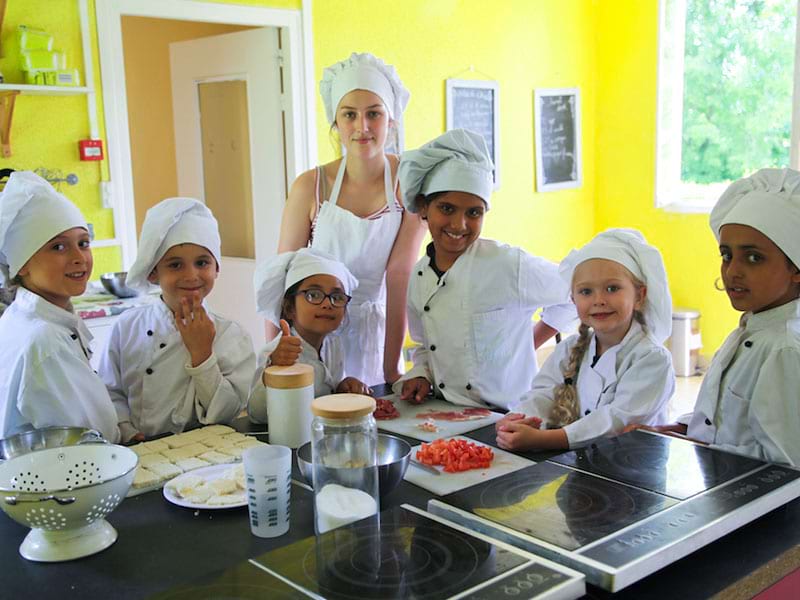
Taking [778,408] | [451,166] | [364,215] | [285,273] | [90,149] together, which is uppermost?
[90,149]

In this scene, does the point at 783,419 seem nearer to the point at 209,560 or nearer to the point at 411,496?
the point at 411,496

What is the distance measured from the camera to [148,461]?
159 cm

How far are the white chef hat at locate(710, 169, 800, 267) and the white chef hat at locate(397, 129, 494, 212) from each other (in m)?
0.66

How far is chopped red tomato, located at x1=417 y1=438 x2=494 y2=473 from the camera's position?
1521 mm

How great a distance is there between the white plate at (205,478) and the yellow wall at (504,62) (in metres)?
3.10

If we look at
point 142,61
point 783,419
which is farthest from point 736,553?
point 142,61

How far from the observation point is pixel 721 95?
5363 millimetres

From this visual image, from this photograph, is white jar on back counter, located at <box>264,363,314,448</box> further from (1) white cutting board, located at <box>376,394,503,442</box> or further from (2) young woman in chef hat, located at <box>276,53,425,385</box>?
(2) young woman in chef hat, located at <box>276,53,425,385</box>

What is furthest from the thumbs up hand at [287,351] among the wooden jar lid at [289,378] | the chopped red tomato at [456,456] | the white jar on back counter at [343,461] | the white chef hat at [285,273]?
the white jar on back counter at [343,461]

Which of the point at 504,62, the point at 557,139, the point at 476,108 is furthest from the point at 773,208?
the point at 557,139

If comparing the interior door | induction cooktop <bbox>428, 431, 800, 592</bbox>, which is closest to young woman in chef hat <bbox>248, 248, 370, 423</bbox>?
induction cooktop <bbox>428, 431, 800, 592</bbox>

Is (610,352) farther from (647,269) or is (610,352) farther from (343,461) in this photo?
(343,461)

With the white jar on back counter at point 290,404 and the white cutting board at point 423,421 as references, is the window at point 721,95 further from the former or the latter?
the white jar on back counter at point 290,404

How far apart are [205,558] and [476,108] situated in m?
4.35
